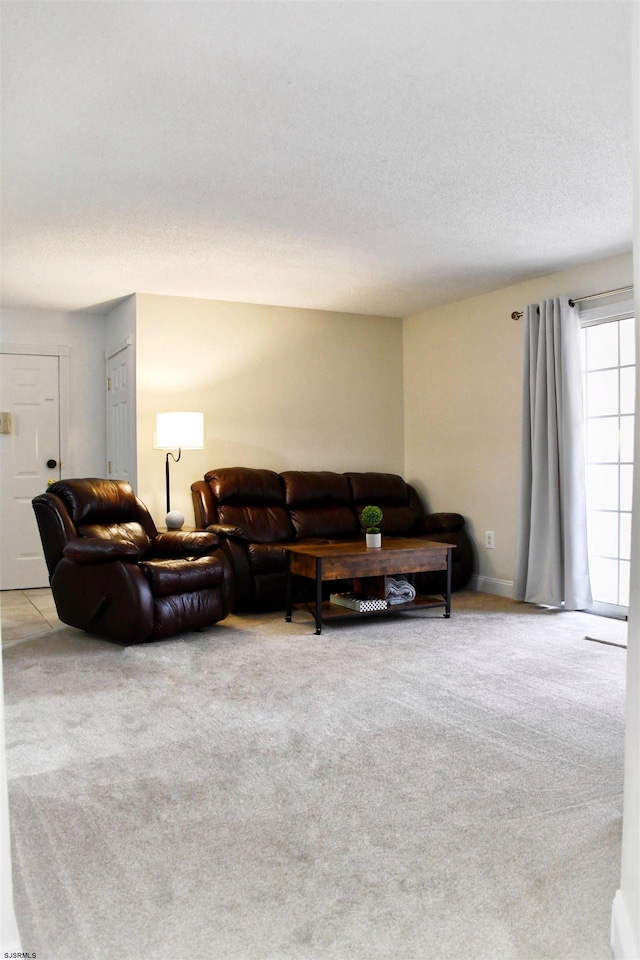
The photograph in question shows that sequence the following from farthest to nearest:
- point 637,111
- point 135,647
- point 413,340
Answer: point 413,340
point 135,647
point 637,111

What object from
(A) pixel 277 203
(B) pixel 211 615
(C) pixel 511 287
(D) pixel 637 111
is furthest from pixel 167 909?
(C) pixel 511 287

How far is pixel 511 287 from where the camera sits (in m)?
6.02

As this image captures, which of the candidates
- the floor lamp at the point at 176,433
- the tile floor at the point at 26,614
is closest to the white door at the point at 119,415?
the floor lamp at the point at 176,433

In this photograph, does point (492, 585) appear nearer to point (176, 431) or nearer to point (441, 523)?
point (441, 523)

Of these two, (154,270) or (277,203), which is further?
(154,270)

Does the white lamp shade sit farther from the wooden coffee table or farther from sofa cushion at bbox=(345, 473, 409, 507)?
sofa cushion at bbox=(345, 473, 409, 507)

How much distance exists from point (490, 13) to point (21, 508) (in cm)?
565

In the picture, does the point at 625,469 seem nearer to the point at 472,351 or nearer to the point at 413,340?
the point at 472,351

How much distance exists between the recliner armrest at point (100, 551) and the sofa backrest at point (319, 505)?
1856 millimetres

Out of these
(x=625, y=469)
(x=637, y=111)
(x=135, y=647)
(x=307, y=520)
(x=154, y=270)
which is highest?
(x=154, y=270)

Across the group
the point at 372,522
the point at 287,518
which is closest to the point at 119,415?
the point at 287,518

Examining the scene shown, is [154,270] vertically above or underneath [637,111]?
above

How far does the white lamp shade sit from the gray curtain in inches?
93.7

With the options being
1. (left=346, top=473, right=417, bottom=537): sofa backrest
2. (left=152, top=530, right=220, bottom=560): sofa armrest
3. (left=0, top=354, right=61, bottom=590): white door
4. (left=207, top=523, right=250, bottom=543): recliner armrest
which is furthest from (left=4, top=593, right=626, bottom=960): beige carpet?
(left=0, top=354, right=61, bottom=590): white door
